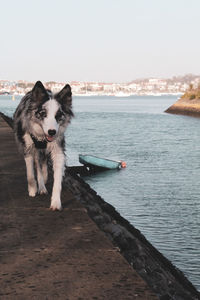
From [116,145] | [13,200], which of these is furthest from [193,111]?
[13,200]

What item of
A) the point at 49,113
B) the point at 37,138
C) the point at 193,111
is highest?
the point at 49,113

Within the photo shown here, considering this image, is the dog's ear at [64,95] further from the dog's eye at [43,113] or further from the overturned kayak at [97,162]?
the overturned kayak at [97,162]

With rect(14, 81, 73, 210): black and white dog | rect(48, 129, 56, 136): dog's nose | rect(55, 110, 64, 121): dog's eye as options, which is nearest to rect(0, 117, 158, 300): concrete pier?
rect(14, 81, 73, 210): black and white dog

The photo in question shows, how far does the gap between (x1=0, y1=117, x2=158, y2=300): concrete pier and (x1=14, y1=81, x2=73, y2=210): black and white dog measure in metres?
0.48

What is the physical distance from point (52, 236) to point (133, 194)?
13.5 meters

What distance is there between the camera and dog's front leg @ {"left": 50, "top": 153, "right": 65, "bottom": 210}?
6441 mm

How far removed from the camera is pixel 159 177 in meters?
23.0

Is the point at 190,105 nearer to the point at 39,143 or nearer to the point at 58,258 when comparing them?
the point at 39,143

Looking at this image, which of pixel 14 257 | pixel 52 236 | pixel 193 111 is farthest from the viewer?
pixel 193 111

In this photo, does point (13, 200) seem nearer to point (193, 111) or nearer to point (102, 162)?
point (102, 162)

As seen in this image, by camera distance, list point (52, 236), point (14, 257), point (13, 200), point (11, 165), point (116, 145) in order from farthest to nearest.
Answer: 1. point (116, 145)
2. point (11, 165)
3. point (13, 200)
4. point (52, 236)
5. point (14, 257)

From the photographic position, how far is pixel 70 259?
4469 millimetres

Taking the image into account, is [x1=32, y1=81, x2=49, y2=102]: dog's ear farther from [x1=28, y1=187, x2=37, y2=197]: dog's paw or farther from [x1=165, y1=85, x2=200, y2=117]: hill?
[x1=165, y1=85, x2=200, y2=117]: hill

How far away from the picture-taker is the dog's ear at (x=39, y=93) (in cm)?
592
